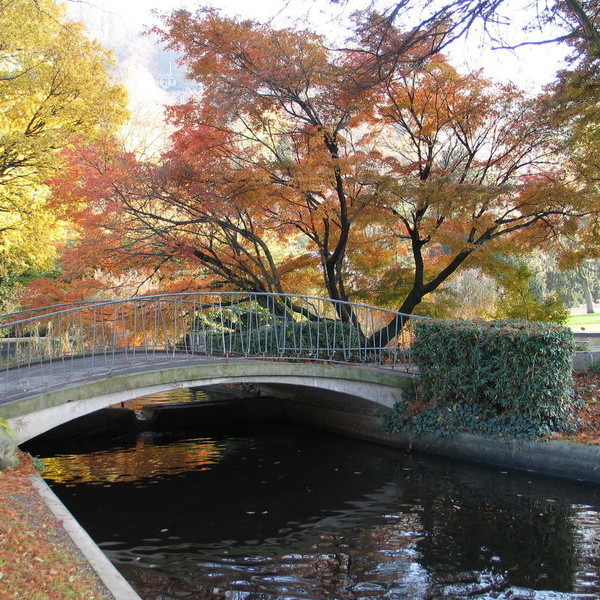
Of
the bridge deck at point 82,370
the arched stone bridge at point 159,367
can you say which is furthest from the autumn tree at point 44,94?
the bridge deck at point 82,370

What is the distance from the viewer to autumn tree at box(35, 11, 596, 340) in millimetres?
10422

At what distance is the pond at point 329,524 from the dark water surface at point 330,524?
2 centimetres

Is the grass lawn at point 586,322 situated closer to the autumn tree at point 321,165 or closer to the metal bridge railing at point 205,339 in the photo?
the autumn tree at point 321,165

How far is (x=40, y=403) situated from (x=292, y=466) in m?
4.18

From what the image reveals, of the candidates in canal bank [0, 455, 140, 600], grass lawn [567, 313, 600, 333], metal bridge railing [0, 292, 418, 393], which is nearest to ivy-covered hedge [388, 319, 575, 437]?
metal bridge railing [0, 292, 418, 393]

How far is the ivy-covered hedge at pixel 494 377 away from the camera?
28.4ft

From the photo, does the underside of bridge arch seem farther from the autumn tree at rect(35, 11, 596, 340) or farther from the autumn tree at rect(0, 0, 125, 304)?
the autumn tree at rect(0, 0, 125, 304)

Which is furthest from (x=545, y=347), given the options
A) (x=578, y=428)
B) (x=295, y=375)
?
(x=295, y=375)

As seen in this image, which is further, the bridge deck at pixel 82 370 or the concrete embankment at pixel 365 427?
the concrete embankment at pixel 365 427

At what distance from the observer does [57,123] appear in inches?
583

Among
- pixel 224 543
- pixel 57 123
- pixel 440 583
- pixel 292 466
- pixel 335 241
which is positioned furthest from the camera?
pixel 57 123

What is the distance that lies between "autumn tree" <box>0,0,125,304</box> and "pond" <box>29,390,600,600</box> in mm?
7540

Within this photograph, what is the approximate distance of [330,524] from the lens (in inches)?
278

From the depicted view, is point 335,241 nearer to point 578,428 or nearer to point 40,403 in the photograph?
point 578,428
